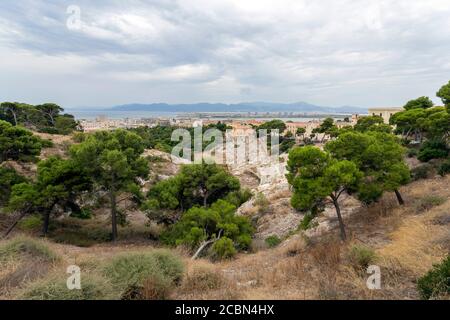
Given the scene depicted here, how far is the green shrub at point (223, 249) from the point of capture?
1084 cm

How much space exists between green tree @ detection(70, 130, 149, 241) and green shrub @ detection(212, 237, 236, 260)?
4.90 m

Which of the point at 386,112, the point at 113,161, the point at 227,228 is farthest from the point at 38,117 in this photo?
the point at 386,112

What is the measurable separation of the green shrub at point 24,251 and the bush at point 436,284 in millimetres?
7150

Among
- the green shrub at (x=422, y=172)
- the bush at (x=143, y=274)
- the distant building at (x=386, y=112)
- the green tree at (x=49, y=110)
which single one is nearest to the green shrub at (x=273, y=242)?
the bush at (x=143, y=274)

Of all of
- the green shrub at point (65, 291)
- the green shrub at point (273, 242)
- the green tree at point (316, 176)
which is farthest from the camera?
the green shrub at point (273, 242)

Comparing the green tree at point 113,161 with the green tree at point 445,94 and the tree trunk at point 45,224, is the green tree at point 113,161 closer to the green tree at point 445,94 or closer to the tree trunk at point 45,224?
the tree trunk at point 45,224

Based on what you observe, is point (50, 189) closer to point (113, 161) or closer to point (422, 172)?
point (113, 161)

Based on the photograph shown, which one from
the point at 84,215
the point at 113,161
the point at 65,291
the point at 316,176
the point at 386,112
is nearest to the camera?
the point at 65,291

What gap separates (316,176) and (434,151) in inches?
490

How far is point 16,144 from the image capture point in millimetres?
14266

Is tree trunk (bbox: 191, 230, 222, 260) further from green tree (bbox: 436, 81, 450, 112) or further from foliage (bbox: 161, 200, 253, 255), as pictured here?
green tree (bbox: 436, 81, 450, 112)
